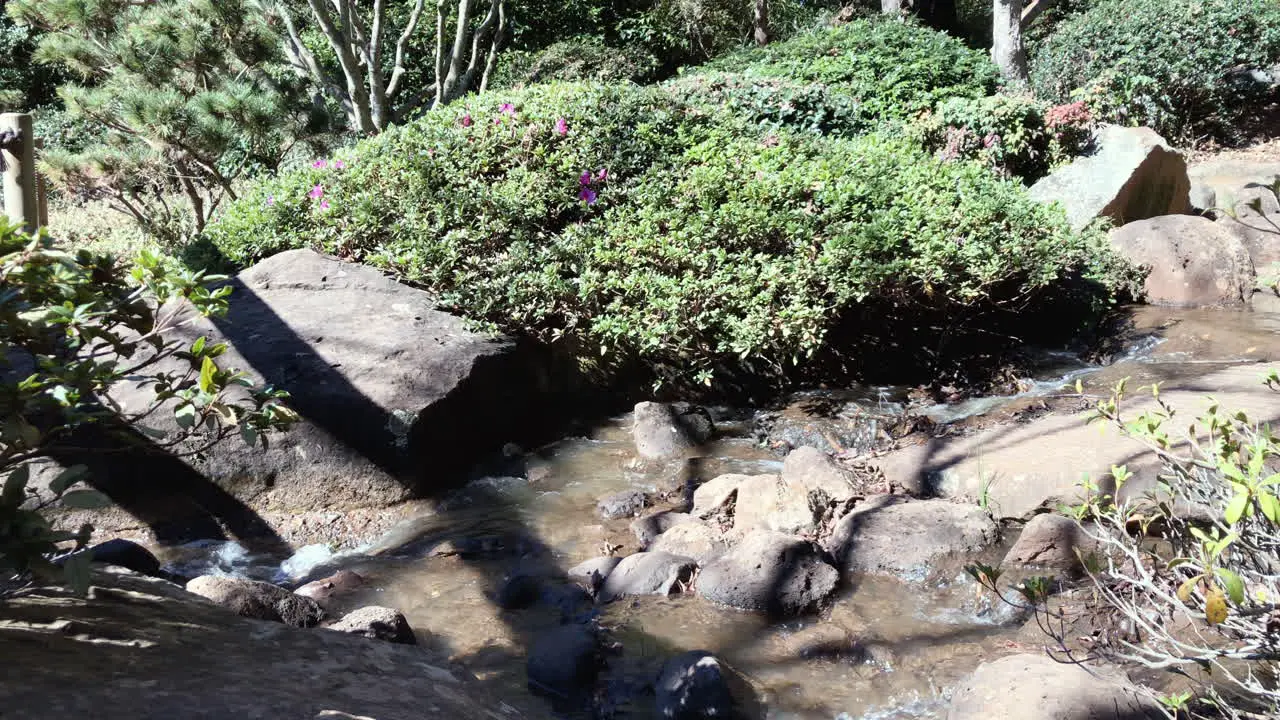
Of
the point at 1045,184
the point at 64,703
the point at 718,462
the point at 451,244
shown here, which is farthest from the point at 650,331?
the point at 1045,184

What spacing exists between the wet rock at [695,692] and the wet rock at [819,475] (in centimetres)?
167

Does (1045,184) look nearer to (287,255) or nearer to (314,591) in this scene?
(287,255)

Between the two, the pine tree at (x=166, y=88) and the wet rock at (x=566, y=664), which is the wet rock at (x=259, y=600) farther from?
the pine tree at (x=166, y=88)

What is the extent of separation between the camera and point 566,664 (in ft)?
12.0

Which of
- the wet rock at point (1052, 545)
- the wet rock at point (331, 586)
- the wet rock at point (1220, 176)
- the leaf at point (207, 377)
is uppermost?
the leaf at point (207, 377)

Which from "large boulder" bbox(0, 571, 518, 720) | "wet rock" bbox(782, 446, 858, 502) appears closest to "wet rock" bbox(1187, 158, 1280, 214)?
"wet rock" bbox(782, 446, 858, 502)

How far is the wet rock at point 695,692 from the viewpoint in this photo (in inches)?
133

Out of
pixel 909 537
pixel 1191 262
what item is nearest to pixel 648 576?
pixel 909 537

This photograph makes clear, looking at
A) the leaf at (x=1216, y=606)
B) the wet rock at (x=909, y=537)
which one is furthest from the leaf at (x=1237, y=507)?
the wet rock at (x=909, y=537)

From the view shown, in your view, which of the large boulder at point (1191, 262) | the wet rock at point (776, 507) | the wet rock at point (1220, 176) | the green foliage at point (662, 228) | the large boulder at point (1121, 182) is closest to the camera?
the wet rock at point (776, 507)

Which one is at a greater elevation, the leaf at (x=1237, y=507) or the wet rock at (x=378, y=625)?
the leaf at (x=1237, y=507)

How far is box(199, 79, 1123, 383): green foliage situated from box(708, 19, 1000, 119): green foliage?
3.35m

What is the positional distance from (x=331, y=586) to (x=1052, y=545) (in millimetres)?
3345

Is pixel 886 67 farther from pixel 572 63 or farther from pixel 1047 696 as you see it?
pixel 1047 696
